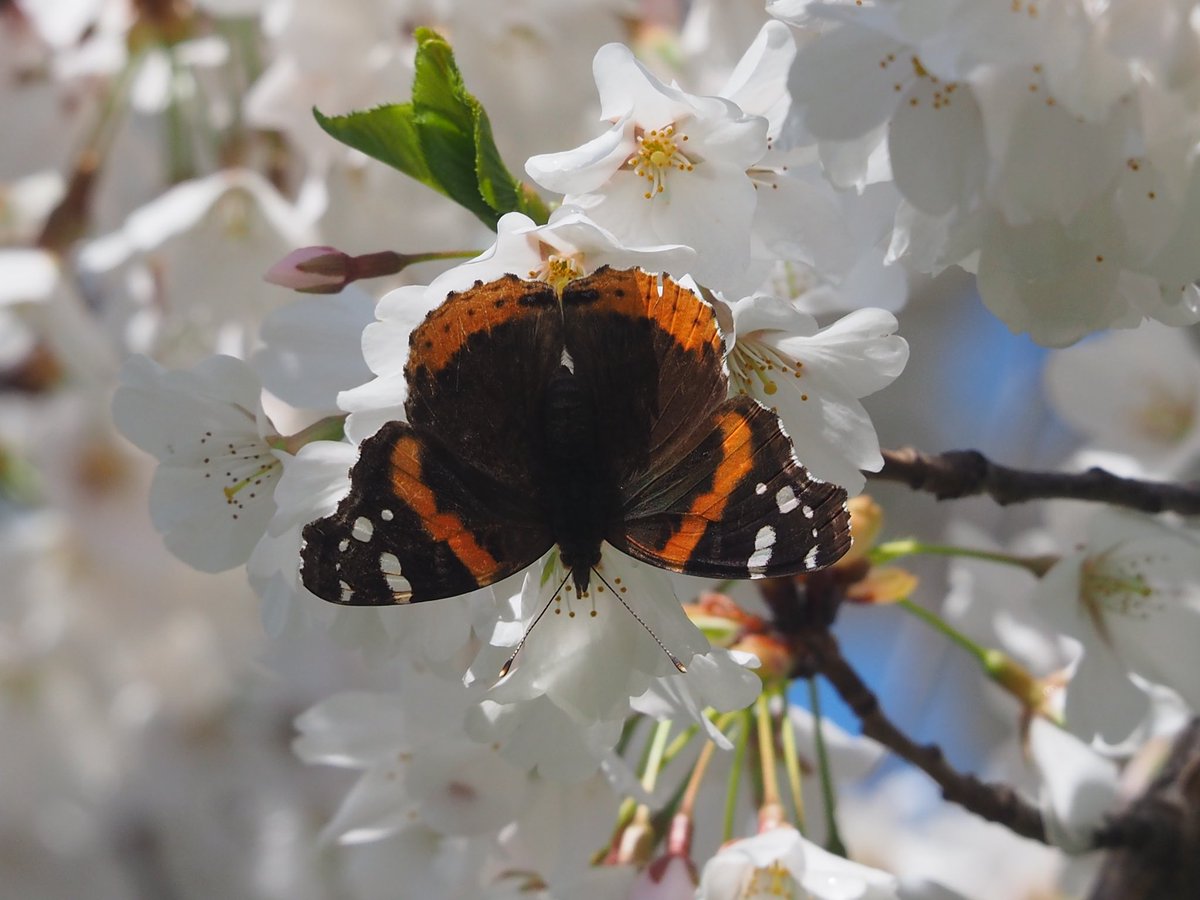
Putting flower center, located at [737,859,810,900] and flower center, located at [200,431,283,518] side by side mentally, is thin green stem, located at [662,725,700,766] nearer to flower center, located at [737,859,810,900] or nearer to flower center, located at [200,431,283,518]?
flower center, located at [737,859,810,900]

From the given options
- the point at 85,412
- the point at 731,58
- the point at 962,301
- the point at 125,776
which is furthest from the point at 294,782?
the point at 731,58

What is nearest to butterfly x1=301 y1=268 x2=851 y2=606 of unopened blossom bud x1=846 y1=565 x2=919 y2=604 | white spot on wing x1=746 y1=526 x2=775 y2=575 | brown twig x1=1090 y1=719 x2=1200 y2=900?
white spot on wing x1=746 y1=526 x2=775 y2=575

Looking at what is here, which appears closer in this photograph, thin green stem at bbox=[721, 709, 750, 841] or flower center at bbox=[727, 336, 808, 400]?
flower center at bbox=[727, 336, 808, 400]

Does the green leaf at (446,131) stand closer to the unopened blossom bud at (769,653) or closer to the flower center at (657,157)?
the flower center at (657,157)

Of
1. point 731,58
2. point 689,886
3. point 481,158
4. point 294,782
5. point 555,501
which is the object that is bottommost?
point 294,782

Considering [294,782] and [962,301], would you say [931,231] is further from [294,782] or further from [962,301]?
[294,782]

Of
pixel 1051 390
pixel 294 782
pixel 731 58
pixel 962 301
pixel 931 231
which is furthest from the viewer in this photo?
pixel 294 782
